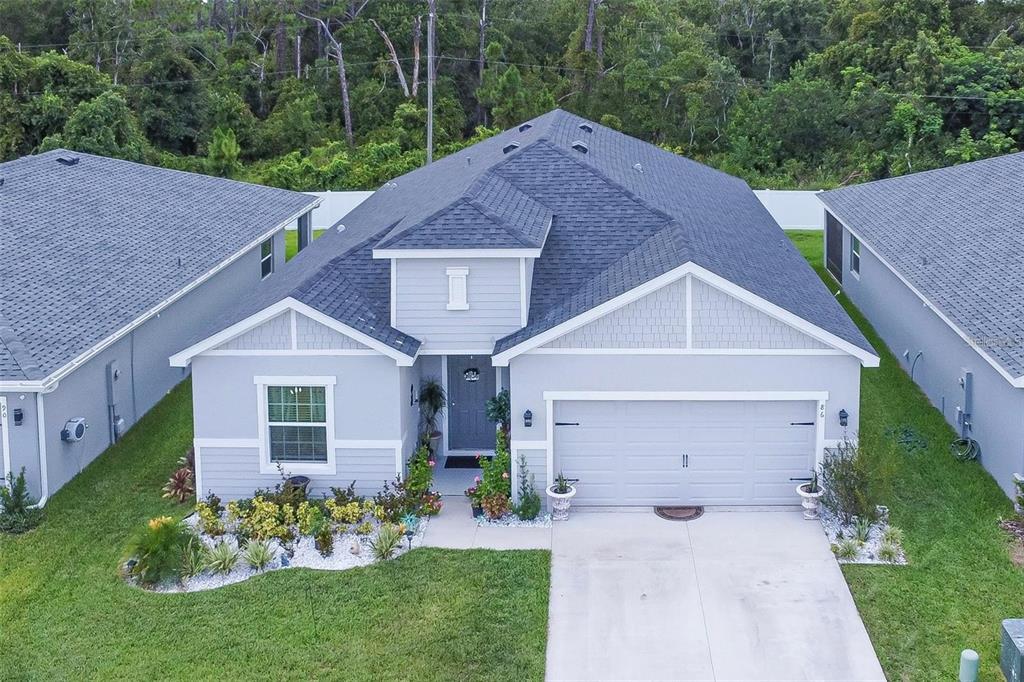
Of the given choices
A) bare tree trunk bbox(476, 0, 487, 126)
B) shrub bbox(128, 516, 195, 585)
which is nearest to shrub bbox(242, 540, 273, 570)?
shrub bbox(128, 516, 195, 585)

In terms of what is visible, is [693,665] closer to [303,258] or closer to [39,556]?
[39,556]

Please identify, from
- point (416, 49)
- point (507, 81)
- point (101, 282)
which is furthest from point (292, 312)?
point (416, 49)

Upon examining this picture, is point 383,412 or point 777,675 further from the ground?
point 383,412

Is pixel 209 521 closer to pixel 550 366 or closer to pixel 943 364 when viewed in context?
pixel 550 366

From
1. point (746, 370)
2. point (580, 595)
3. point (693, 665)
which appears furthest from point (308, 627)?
point (746, 370)

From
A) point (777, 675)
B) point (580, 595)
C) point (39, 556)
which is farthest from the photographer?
point (39, 556)

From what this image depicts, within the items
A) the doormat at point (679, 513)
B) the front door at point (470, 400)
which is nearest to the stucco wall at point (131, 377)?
the front door at point (470, 400)

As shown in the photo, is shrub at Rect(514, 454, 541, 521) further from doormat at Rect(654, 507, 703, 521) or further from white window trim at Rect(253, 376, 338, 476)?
white window trim at Rect(253, 376, 338, 476)
